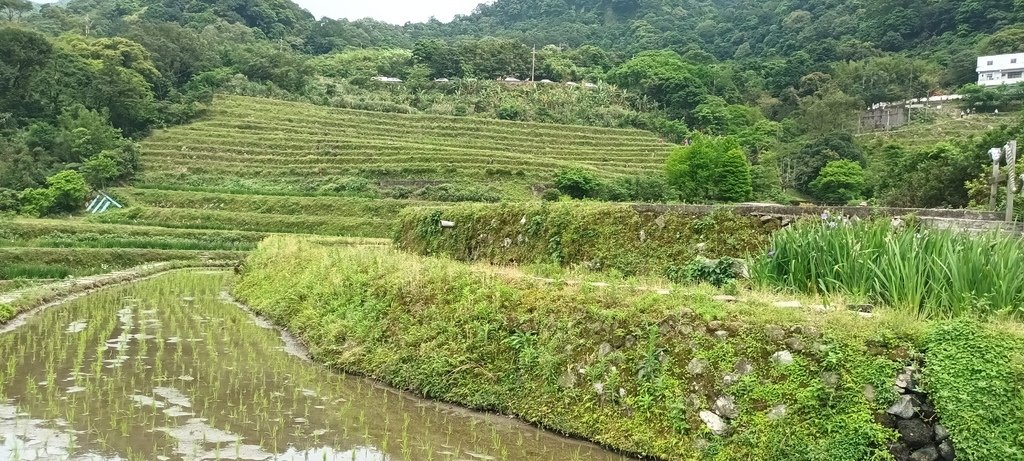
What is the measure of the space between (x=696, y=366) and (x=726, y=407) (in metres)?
0.47

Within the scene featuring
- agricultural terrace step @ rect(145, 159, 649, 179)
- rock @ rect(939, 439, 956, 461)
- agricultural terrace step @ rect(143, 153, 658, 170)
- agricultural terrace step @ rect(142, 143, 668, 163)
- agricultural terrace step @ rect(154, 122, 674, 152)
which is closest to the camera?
rock @ rect(939, 439, 956, 461)

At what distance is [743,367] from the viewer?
19.3 ft

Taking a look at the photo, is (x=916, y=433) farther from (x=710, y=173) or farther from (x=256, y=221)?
(x=710, y=173)

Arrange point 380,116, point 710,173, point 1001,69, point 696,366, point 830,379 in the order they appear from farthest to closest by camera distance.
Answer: point 1001,69, point 380,116, point 710,173, point 696,366, point 830,379

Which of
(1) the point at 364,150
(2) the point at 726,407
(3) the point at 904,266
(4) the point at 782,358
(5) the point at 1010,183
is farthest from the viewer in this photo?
(1) the point at 364,150

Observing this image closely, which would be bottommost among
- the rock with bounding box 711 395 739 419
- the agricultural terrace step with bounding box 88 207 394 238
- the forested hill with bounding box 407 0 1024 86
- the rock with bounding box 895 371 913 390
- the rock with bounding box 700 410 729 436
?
the agricultural terrace step with bounding box 88 207 394 238

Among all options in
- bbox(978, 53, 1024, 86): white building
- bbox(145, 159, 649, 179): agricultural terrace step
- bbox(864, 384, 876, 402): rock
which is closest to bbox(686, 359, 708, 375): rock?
bbox(864, 384, 876, 402): rock

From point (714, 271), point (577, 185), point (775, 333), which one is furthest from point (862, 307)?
point (577, 185)

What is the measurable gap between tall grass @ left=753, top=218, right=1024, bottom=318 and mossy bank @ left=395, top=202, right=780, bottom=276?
1.30m

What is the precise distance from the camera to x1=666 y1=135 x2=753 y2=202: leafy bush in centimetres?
3809

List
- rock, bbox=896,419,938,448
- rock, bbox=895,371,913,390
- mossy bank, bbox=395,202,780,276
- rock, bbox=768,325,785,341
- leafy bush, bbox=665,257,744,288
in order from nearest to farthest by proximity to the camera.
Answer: rock, bbox=896,419,938,448 → rock, bbox=895,371,913,390 → rock, bbox=768,325,785,341 → leafy bush, bbox=665,257,744,288 → mossy bank, bbox=395,202,780,276

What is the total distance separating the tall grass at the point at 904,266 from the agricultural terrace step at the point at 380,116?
51.1 metres

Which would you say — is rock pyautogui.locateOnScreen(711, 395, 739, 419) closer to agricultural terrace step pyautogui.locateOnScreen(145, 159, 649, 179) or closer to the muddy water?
the muddy water

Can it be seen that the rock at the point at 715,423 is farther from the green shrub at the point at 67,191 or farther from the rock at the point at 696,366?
the green shrub at the point at 67,191
